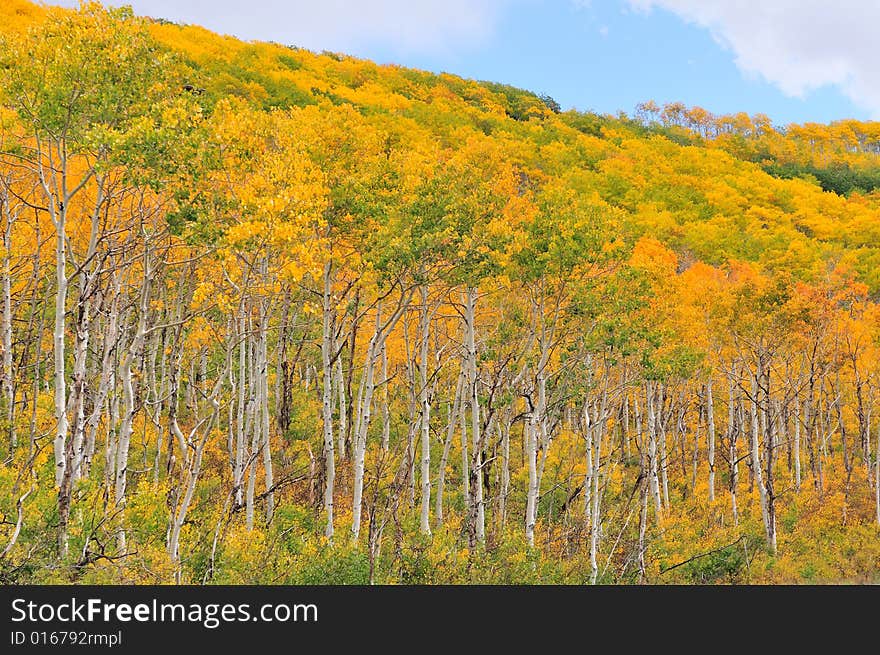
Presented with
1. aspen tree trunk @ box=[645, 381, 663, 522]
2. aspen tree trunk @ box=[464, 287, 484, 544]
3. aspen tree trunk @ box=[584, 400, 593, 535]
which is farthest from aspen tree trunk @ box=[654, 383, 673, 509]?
aspen tree trunk @ box=[464, 287, 484, 544]

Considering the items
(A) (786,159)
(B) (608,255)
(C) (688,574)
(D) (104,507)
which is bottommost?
(C) (688,574)

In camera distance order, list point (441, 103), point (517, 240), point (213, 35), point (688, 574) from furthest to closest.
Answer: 1. point (213, 35)
2. point (441, 103)
3. point (688, 574)
4. point (517, 240)

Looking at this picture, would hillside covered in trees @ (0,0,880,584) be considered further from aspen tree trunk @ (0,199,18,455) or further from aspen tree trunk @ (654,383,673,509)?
aspen tree trunk @ (654,383,673,509)

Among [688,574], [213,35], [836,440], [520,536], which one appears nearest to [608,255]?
[520,536]

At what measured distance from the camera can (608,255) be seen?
57.1 ft

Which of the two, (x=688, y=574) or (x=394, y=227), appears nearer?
(x=394, y=227)

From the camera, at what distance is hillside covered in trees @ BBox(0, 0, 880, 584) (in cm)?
1096

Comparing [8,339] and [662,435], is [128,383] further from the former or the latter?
[662,435]

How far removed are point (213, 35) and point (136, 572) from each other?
115 m

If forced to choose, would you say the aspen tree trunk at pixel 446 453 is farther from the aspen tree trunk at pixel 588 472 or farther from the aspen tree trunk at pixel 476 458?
the aspen tree trunk at pixel 588 472

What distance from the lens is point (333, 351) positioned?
17.3 m

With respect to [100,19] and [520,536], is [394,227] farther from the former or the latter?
[520,536]

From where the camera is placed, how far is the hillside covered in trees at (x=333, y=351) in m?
11.0

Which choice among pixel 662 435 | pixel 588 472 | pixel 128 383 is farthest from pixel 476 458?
pixel 662 435
